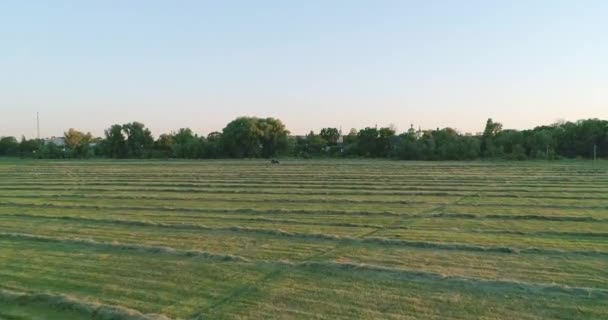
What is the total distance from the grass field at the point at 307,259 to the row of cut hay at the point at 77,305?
22 mm

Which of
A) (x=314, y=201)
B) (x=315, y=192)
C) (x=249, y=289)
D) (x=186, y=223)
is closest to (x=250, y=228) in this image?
(x=186, y=223)

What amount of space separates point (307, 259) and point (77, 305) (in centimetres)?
430

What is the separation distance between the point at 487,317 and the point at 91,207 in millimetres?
15709

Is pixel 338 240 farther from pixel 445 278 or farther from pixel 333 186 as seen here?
pixel 333 186

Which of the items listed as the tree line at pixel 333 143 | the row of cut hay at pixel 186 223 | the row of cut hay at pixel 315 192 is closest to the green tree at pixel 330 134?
the tree line at pixel 333 143

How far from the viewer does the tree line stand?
61344 millimetres

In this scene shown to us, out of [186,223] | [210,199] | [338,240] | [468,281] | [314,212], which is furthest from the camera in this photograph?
[210,199]

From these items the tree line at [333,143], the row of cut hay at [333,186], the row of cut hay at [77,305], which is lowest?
the row of cut hay at [77,305]

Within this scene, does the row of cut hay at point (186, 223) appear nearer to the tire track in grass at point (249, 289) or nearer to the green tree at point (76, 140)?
the tire track in grass at point (249, 289)

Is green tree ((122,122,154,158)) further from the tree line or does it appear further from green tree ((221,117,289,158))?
green tree ((221,117,289,158))

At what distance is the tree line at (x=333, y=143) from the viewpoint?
61.3 metres

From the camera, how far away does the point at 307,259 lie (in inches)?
361

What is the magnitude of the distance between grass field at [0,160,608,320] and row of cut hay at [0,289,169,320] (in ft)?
0.07

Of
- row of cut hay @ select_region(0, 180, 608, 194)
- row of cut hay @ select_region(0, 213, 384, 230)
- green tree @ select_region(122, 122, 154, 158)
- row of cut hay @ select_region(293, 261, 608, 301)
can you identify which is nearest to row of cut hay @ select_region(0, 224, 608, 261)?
row of cut hay @ select_region(0, 213, 384, 230)
